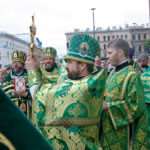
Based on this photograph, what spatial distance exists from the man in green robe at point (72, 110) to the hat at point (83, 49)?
2.0 inches

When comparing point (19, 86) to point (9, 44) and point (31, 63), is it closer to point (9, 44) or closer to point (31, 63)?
point (31, 63)

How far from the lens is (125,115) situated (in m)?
3.34

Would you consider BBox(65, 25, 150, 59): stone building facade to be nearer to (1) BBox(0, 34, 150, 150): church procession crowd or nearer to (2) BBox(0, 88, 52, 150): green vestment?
(1) BBox(0, 34, 150, 150): church procession crowd

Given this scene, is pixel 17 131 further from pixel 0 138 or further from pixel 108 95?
pixel 108 95

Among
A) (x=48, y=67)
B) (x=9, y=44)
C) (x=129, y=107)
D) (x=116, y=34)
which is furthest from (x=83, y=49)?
(x=116, y=34)

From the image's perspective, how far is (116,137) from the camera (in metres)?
3.39

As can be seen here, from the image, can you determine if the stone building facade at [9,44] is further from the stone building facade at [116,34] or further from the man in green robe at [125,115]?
the man in green robe at [125,115]

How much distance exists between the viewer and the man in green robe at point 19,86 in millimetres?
4480

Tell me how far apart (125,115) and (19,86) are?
2035 mm

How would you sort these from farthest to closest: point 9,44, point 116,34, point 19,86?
1. point 116,34
2. point 9,44
3. point 19,86

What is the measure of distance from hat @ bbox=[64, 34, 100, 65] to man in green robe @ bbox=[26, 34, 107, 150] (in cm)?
5

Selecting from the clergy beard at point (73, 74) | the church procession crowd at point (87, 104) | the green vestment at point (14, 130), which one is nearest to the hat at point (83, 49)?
the church procession crowd at point (87, 104)

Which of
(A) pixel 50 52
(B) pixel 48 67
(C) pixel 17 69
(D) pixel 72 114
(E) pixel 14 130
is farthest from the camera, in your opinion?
(A) pixel 50 52

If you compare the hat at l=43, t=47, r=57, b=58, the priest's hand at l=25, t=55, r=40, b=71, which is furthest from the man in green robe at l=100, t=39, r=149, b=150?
the hat at l=43, t=47, r=57, b=58
